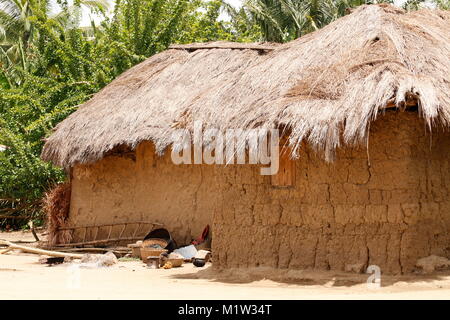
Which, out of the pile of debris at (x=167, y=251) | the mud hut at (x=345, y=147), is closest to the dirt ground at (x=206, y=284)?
the pile of debris at (x=167, y=251)

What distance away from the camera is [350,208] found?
8.05 m

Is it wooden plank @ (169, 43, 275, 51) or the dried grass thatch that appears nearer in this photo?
wooden plank @ (169, 43, 275, 51)

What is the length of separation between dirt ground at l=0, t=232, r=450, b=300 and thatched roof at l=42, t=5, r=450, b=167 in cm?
147

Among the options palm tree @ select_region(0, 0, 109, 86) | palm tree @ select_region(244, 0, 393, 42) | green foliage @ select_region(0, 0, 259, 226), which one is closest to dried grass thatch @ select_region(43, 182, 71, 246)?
green foliage @ select_region(0, 0, 259, 226)

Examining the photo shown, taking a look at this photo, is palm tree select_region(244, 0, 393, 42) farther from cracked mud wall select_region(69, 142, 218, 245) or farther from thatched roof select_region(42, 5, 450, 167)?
cracked mud wall select_region(69, 142, 218, 245)

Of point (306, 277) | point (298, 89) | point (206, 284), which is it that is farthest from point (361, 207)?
point (206, 284)

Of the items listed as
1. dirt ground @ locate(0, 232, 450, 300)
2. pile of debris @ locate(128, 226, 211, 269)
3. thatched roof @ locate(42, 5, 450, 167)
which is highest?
thatched roof @ locate(42, 5, 450, 167)

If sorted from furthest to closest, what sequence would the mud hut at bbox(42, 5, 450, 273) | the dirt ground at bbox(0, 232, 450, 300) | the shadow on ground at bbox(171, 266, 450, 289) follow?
the mud hut at bbox(42, 5, 450, 273)
the shadow on ground at bbox(171, 266, 450, 289)
the dirt ground at bbox(0, 232, 450, 300)

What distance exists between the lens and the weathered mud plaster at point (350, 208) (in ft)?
25.6

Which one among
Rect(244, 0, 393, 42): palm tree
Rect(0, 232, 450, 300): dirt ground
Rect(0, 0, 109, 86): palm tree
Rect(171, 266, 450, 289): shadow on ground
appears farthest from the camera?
Rect(0, 0, 109, 86): palm tree

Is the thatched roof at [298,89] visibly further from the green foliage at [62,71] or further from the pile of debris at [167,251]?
the green foliage at [62,71]

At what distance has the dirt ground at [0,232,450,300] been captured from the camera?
22.9 feet

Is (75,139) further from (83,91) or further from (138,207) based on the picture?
(83,91)
